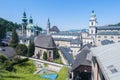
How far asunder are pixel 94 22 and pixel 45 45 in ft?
203

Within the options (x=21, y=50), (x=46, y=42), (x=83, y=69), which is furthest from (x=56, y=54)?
(x=83, y=69)

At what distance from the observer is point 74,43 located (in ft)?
357

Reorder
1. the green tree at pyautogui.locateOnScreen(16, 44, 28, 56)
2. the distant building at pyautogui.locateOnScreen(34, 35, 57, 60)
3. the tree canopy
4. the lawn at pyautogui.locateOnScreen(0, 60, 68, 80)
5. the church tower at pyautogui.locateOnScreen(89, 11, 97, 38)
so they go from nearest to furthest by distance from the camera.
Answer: the lawn at pyautogui.locateOnScreen(0, 60, 68, 80) < the green tree at pyautogui.locateOnScreen(16, 44, 28, 56) < the distant building at pyautogui.locateOnScreen(34, 35, 57, 60) < the tree canopy < the church tower at pyautogui.locateOnScreen(89, 11, 97, 38)

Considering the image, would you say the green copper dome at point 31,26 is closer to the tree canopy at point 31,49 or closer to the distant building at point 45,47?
the distant building at point 45,47

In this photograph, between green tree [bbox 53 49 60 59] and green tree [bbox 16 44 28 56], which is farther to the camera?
green tree [bbox 53 49 60 59]

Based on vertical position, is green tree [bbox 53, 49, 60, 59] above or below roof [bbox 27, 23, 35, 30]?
below

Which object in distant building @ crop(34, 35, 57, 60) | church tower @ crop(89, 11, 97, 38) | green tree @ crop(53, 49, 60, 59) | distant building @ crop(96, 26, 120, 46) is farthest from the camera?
church tower @ crop(89, 11, 97, 38)

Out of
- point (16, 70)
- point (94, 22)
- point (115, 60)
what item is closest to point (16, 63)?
point (16, 70)

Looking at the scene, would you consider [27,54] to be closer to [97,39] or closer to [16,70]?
[16,70]

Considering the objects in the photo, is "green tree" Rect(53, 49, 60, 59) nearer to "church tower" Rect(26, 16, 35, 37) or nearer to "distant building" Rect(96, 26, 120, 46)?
"distant building" Rect(96, 26, 120, 46)

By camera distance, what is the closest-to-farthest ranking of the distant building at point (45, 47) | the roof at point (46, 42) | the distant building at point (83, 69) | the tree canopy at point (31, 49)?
the distant building at point (83, 69) → the distant building at point (45, 47) → the roof at point (46, 42) → the tree canopy at point (31, 49)

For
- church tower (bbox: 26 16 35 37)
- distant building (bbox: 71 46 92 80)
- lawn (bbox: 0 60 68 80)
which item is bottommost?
lawn (bbox: 0 60 68 80)

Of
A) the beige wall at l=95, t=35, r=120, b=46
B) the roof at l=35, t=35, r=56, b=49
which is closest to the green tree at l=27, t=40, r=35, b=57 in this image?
the roof at l=35, t=35, r=56, b=49

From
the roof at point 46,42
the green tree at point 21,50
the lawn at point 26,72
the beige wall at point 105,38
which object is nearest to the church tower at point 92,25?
the beige wall at point 105,38
